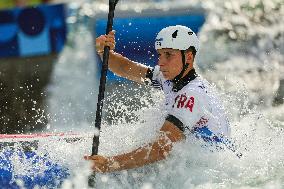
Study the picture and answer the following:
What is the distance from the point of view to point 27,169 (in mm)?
5102

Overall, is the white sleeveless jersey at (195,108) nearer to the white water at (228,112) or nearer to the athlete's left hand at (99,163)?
the white water at (228,112)

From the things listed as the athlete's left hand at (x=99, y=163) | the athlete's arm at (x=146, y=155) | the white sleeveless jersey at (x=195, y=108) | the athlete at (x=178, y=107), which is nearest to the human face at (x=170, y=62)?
the athlete at (x=178, y=107)

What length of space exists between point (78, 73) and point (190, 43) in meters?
6.24

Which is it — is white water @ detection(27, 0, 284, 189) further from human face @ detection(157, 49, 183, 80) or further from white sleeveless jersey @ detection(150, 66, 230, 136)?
human face @ detection(157, 49, 183, 80)

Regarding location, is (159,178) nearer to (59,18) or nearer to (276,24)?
(59,18)

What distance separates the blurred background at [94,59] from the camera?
9039mm

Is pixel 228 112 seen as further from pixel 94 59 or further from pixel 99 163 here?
pixel 94 59

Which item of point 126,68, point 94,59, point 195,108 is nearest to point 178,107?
point 195,108

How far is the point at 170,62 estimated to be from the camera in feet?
16.9

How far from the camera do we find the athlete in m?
4.85

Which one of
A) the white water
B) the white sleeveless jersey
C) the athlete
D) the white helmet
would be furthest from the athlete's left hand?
the white helmet

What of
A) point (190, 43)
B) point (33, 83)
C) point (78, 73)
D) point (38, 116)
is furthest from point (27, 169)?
point (78, 73)

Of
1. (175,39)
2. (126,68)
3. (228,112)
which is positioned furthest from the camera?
(228,112)

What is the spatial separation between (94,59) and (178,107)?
6.95 metres
